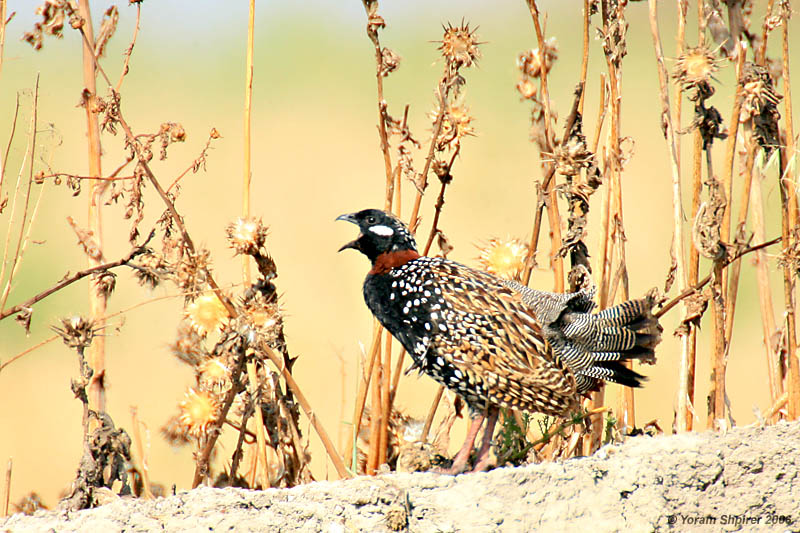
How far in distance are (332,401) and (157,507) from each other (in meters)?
5.73

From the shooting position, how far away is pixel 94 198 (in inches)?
163

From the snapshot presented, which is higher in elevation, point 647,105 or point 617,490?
point 647,105

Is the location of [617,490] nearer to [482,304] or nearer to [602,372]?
[602,372]

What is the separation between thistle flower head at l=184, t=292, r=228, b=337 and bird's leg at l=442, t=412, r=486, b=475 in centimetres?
123

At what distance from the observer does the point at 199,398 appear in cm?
422

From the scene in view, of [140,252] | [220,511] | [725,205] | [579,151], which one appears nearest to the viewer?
[220,511]

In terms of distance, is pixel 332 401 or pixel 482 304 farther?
pixel 332 401

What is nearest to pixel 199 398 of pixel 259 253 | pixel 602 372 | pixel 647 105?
pixel 259 253

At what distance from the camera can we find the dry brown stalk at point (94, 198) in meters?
4.08

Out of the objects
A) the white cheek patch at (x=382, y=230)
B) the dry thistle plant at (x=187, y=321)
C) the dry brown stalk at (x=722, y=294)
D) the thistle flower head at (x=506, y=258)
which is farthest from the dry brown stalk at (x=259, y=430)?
the dry brown stalk at (x=722, y=294)

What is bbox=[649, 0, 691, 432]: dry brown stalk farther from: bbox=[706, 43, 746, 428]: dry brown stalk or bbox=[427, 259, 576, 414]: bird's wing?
bbox=[427, 259, 576, 414]: bird's wing

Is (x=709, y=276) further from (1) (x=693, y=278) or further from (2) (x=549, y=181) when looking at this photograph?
(2) (x=549, y=181)

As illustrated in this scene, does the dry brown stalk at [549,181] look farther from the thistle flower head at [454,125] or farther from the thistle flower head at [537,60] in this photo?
the thistle flower head at [454,125]

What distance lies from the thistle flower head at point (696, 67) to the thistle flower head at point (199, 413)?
8.45 ft
